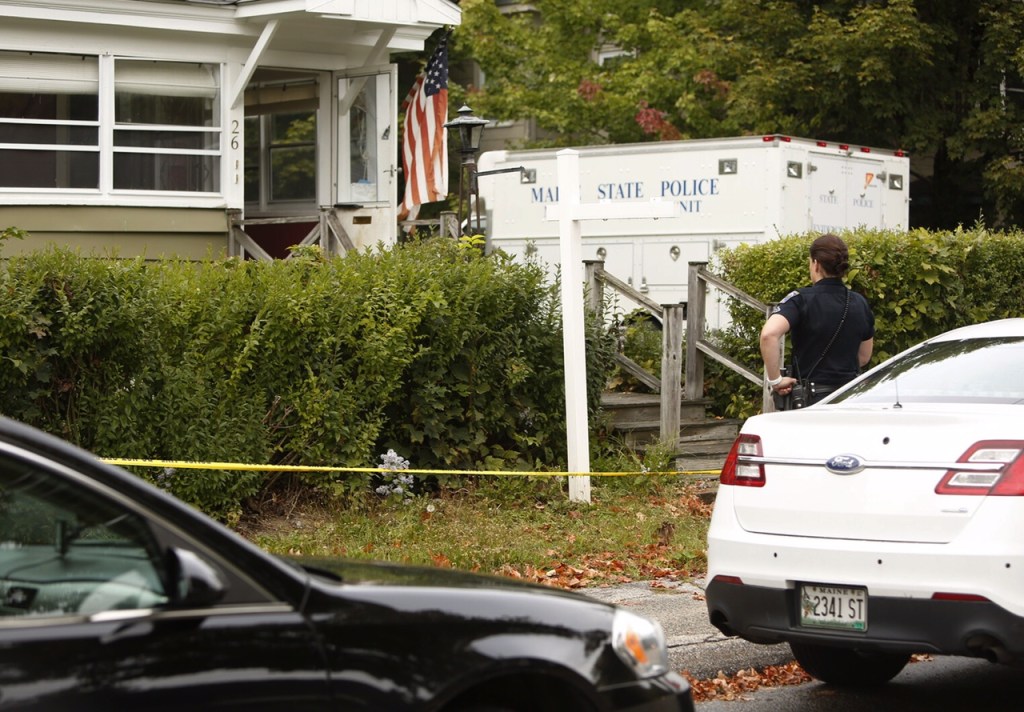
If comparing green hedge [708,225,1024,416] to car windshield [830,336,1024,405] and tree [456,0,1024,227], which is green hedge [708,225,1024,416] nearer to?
tree [456,0,1024,227]

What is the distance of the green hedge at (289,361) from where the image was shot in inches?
355

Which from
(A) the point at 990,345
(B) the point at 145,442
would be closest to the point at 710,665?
(A) the point at 990,345

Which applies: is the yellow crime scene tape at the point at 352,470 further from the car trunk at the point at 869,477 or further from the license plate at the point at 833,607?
the license plate at the point at 833,607

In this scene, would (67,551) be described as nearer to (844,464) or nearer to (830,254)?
(844,464)

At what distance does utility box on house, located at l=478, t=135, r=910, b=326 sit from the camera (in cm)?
1730

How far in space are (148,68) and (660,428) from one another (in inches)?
261

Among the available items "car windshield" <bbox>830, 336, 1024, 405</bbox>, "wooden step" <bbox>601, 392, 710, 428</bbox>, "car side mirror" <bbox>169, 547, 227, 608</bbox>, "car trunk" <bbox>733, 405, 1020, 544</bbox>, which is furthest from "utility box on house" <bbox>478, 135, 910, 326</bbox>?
"car side mirror" <bbox>169, 547, 227, 608</bbox>

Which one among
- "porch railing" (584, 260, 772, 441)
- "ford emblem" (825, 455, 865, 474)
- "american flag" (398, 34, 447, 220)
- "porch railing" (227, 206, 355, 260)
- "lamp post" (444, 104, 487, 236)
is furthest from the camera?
"american flag" (398, 34, 447, 220)

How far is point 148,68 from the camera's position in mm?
15094

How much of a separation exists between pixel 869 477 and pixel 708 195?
40.0 ft

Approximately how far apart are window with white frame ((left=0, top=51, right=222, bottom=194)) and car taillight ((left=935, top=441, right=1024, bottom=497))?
11.1 m

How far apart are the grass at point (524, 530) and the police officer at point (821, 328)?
131 centimetres

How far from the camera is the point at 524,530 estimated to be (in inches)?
388

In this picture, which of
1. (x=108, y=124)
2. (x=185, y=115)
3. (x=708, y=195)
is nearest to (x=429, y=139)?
(x=185, y=115)
